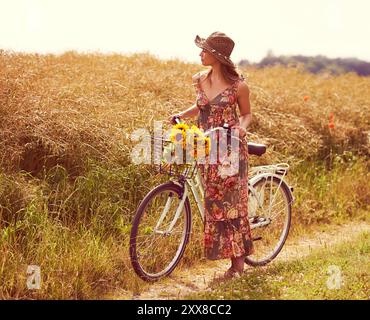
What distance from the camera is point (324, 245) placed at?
7.54 m

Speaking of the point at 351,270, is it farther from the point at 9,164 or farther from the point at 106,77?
the point at 106,77

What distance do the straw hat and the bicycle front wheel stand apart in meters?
1.20

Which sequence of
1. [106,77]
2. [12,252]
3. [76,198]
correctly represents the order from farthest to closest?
[106,77], [76,198], [12,252]

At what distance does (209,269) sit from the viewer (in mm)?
6699

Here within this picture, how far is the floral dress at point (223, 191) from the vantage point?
5848mm

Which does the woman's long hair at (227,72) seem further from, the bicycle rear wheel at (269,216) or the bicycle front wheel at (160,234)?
the bicycle rear wheel at (269,216)

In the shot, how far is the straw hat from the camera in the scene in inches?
224

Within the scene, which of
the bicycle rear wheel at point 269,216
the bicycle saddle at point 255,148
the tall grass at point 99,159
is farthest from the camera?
the bicycle rear wheel at point 269,216

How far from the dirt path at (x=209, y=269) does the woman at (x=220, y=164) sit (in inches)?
13.5

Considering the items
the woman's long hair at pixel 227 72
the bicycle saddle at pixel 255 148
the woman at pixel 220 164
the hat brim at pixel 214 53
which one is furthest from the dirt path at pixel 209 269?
the hat brim at pixel 214 53

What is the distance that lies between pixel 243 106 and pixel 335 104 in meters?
6.53

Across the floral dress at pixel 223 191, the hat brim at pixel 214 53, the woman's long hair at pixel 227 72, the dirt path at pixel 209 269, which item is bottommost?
the dirt path at pixel 209 269

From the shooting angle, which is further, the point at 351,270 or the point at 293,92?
the point at 293,92
